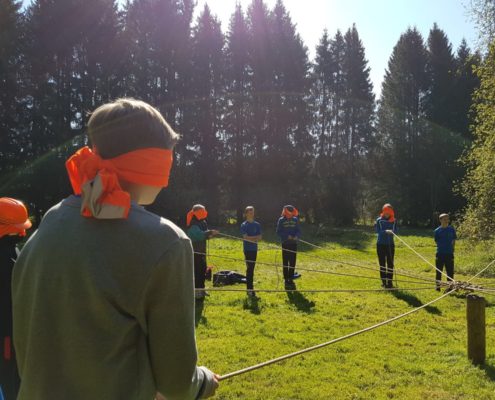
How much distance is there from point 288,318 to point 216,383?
664 cm

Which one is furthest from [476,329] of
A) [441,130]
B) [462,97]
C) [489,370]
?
[462,97]

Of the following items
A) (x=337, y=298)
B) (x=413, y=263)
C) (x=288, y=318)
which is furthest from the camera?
(x=413, y=263)

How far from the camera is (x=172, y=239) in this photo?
1.27m

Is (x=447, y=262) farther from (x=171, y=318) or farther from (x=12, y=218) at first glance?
(x=171, y=318)

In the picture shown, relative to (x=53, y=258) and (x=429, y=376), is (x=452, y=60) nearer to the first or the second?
(x=429, y=376)

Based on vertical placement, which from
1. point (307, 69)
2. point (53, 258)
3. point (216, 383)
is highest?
point (307, 69)

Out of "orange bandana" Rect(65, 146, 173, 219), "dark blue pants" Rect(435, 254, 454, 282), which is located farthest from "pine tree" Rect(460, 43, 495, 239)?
"orange bandana" Rect(65, 146, 173, 219)

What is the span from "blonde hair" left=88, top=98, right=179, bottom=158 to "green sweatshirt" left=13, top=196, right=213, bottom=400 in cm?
19

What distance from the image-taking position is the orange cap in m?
3.16

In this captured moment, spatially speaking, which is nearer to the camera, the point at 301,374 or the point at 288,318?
the point at 301,374

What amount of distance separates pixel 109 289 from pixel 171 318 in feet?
0.64

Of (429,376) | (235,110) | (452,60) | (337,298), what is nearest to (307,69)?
(235,110)

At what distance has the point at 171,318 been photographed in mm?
1270

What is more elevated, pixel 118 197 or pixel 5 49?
pixel 5 49
